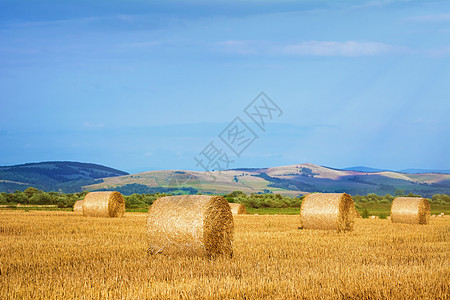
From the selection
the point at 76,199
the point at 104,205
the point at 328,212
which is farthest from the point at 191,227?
the point at 76,199

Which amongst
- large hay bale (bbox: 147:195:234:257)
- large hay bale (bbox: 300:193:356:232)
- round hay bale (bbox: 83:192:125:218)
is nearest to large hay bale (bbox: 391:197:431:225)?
large hay bale (bbox: 300:193:356:232)

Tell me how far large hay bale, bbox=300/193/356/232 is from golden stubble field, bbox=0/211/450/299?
382 cm

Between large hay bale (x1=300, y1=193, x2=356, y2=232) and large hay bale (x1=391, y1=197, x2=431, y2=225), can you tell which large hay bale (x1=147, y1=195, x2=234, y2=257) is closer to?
large hay bale (x1=300, y1=193, x2=356, y2=232)

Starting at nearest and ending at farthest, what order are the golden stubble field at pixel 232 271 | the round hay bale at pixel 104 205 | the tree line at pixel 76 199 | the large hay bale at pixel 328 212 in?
the golden stubble field at pixel 232 271 < the large hay bale at pixel 328 212 < the round hay bale at pixel 104 205 < the tree line at pixel 76 199

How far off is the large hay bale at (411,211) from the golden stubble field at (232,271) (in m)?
9.32

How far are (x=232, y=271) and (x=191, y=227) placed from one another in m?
2.19

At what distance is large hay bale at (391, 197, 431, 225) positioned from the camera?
66.6 feet

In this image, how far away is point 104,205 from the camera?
68.5 ft

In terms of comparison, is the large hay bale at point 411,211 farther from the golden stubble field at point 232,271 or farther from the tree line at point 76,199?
the tree line at point 76,199

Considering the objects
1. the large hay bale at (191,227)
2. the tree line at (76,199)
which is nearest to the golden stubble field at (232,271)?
the large hay bale at (191,227)

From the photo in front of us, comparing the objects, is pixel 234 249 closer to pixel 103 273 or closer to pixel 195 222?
pixel 195 222

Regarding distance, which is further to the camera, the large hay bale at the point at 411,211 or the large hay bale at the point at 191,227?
the large hay bale at the point at 411,211

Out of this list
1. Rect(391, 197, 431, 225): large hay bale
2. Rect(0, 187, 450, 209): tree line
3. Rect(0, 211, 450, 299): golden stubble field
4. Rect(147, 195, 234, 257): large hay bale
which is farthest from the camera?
Rect(0, 187, 450, 209): tree line

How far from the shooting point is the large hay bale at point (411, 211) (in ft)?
66.6
